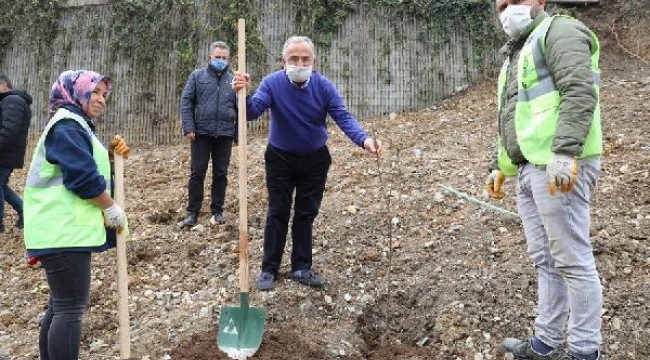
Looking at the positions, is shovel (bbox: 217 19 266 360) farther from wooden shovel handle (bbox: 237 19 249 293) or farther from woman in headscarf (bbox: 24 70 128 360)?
woman in headscarf (bbox: 24 70 128 360)

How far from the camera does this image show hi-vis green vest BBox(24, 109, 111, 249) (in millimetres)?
2848

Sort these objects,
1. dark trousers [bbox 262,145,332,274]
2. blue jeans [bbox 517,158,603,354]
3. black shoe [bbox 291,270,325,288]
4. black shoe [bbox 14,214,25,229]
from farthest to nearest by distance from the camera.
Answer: black shoe [bbox 14,214,25,229] < black shoe [bbox 291,270,325,288] < dark trousers [bbox 262,145,332,274] < blue jeans [bbox 517,158,603,354]

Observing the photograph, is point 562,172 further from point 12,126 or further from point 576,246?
point 12,126

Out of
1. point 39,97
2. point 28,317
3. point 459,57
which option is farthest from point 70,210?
point 39,97

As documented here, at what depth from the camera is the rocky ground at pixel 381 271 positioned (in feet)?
12.1

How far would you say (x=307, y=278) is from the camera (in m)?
4.21

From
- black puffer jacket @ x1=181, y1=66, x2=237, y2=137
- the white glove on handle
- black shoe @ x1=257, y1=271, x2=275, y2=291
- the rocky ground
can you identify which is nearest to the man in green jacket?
the rocky ground

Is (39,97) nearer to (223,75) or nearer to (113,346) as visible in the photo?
(223,75)

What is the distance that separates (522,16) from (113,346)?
3.12m

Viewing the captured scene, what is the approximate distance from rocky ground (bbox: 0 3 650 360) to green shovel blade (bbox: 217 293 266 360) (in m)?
0.08

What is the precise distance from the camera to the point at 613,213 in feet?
15.6

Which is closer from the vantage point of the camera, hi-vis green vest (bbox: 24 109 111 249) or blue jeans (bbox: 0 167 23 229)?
hi-vis green vest (bbox: 24 109 111 249)

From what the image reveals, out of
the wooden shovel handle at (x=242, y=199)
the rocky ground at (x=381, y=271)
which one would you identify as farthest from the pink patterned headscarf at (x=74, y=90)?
the rocky ground at (x=381, y=271)

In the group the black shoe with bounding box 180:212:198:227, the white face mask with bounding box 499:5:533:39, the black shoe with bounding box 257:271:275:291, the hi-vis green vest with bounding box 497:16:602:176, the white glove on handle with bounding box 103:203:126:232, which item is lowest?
the black shoe with bounding box 257:271:275:291
